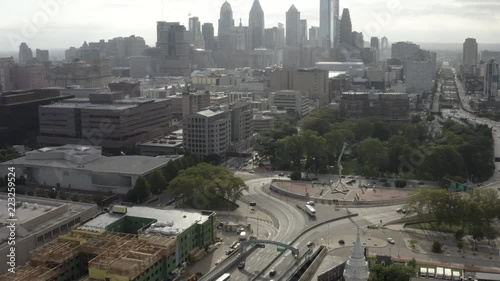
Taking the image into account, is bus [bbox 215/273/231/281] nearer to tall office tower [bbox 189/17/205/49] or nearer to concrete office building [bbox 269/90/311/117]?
concrete office building [bbox 269/90/311/117]

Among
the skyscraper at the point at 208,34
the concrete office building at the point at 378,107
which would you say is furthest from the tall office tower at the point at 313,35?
the concrete office building at the point at 378,107

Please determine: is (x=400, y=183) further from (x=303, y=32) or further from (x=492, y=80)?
(x=303, y=32)

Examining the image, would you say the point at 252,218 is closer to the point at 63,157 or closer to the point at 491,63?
the point at 63,157

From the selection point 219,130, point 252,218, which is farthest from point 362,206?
point 219,130

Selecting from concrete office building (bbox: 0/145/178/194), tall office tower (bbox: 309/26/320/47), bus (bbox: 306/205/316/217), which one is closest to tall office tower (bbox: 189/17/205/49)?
tall office tower (bbox: 309/26/320/47)

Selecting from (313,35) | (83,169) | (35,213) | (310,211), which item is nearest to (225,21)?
(313,35)

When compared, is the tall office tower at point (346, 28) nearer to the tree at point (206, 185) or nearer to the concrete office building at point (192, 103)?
the concrete office building at point (192, 103)
